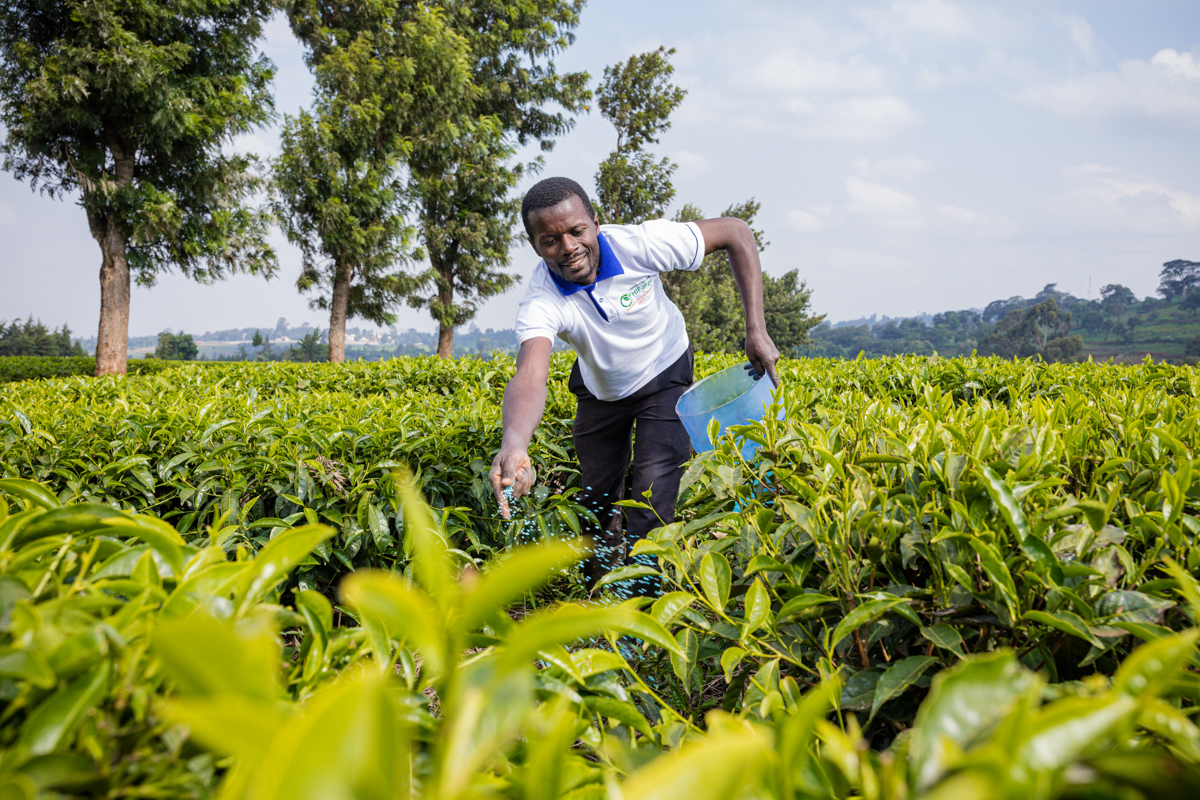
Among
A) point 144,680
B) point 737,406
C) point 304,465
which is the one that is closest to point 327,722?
point 144,680

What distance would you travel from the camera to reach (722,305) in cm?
3528

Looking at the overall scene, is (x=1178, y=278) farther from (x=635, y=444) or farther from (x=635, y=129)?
(x=635, y=444)

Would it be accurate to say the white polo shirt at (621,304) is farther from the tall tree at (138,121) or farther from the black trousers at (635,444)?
the tall tree at (138,121)

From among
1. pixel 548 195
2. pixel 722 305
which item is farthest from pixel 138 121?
pixel 722 305

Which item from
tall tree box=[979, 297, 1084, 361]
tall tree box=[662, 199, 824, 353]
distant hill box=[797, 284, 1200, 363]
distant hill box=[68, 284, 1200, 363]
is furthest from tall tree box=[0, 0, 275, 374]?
tall tree box=[979, 297, 1084, 361]

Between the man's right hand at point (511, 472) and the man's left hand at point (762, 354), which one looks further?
the man's left hand at point (762, 354)

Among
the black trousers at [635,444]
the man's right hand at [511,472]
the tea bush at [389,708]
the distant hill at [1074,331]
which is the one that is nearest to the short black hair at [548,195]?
the black trousers at [635,444]

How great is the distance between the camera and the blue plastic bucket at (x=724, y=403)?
2.54m

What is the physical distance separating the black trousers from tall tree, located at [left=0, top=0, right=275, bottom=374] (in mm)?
14840

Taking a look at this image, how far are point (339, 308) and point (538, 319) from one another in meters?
17.1

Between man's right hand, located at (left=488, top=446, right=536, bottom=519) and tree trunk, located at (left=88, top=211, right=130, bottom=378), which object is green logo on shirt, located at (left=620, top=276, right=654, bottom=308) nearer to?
man's right hand, located at (left=488, top=446, right=536, bottom=519)

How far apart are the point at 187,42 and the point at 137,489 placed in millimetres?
17291

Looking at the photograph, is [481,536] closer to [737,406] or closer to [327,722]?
[737,406]

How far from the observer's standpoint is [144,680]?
56cm
